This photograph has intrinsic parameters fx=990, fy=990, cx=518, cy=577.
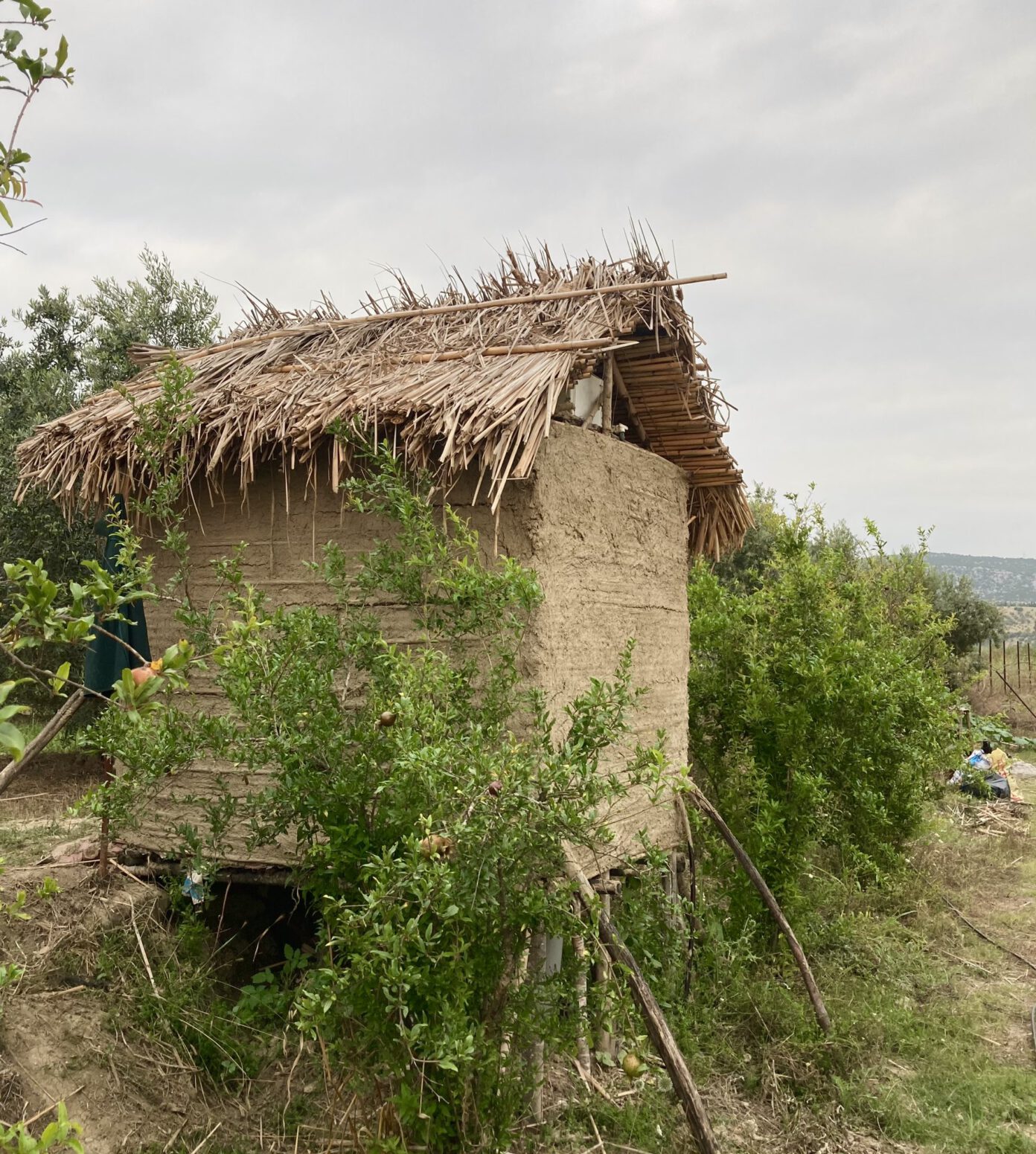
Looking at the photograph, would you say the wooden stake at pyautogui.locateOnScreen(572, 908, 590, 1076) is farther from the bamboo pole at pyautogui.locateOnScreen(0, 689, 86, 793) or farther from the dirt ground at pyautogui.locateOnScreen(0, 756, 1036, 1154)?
the bamboo pole at pyautogui.locateOnScreen(0, 689, 86, 793)

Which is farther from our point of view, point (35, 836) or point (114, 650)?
point (35, 836)

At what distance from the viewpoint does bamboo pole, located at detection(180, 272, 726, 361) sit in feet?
16.7

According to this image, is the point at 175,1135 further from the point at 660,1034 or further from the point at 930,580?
the point at 930,580

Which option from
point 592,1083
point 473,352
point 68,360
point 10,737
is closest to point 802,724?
point 592,1083

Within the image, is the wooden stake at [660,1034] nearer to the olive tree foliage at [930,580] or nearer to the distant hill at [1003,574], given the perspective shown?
the olive tree foliage at [930,580]

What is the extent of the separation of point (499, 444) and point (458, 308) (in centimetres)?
175

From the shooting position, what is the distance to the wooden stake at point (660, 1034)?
351cm

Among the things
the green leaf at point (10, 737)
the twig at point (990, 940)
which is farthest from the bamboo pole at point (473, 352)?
the twig at point (990, 940)

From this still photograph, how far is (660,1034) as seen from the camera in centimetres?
350

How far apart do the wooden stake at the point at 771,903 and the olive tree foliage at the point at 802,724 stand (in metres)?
0.17

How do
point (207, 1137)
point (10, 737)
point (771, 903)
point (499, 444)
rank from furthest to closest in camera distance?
point (771, 903) → point (499, 444) → point (207, 1137) → point (10, 737)

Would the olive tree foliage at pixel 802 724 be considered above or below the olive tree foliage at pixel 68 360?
below

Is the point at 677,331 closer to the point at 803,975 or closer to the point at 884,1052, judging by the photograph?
the point at 803,975

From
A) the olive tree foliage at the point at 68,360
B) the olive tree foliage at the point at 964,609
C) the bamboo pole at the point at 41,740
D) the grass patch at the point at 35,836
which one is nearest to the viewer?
the bamboo pole at the point at 41,740
